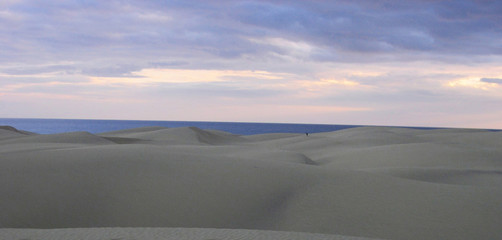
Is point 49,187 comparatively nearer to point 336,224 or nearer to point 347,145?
point 336,224

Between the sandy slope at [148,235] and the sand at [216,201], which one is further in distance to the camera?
the sand at [216,201]


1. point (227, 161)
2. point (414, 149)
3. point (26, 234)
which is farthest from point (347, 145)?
point (26, 234)

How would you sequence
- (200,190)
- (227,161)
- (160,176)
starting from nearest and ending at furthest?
1. (200,190)
2. (160,176)
3. (227,161)

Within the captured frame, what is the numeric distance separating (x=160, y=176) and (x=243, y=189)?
158 cm

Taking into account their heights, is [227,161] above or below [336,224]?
above

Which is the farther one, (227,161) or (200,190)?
(227,161)

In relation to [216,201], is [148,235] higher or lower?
higher

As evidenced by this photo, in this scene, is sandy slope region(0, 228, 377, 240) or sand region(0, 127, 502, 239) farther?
sand region(0, 127, 502, 239)

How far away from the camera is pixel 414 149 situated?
1538cm

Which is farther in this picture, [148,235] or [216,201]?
[216,201]

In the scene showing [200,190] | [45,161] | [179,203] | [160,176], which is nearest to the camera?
[179,203]

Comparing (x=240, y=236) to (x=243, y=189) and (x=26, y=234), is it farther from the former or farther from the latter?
(x=243, y=189)

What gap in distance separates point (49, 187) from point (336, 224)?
4632mm

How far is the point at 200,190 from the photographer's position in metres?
7.19
